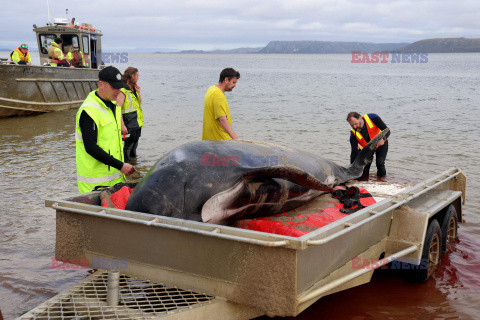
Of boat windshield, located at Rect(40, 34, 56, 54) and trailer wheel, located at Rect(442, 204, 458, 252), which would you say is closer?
trailer wheel, located at Rect(442, 204, 458, 252)

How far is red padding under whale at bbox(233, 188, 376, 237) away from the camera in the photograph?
153 inches

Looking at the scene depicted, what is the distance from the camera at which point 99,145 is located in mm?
4398

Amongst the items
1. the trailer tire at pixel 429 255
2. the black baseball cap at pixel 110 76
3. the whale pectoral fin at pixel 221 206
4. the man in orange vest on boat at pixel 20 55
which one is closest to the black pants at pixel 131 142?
the black baseball cap at pixel 110 76

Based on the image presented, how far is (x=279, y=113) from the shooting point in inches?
917

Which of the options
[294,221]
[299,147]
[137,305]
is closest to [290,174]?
[294,221]

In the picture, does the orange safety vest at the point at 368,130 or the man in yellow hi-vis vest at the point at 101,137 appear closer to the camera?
the man in yellow hi-vis vest at the point at 101,137

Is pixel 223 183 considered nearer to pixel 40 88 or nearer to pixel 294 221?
pixel 294 221

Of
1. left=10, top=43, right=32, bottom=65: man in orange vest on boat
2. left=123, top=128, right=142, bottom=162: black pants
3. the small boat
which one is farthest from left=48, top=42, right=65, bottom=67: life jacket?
left=123, top=128, right=142, bottom=162: black pants

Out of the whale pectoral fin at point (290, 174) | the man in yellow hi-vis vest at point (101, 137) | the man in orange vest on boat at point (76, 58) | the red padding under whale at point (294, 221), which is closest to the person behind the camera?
the red padding under whale at point (294, 221)

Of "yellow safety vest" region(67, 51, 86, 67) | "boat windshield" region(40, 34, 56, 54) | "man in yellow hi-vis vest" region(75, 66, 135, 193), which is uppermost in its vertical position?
"boat windshield" region(40, 34, 56, 54)

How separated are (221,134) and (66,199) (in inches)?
116

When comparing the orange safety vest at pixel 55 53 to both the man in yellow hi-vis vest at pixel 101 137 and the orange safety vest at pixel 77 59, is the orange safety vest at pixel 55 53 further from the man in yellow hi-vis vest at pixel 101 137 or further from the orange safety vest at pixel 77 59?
the man in yellow hi-vis vest at pixel 101 137

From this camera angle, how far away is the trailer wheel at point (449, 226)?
5273mm

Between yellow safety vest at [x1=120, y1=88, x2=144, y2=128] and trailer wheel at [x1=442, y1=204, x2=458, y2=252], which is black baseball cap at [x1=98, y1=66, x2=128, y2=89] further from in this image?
yellow safety vest at [x1=120, y1=88, x2=144, y2=128]
